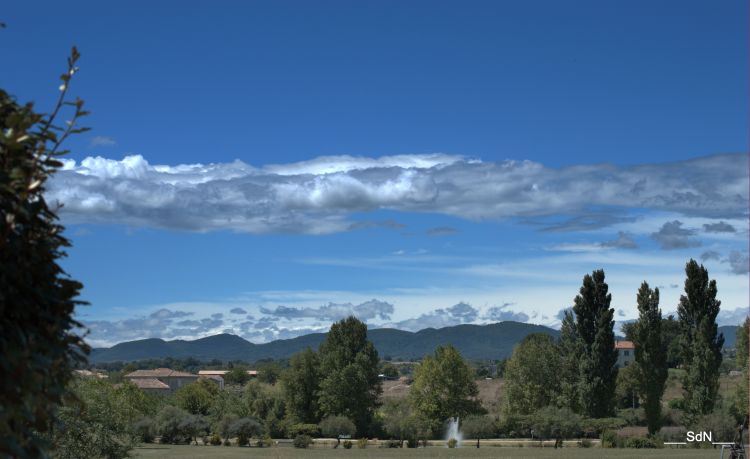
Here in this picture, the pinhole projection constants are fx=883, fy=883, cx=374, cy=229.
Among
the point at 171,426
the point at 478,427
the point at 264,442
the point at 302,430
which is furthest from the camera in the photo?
the point at 302,430

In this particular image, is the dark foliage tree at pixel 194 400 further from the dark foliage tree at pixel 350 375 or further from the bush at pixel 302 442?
the bush at pixel 302 442

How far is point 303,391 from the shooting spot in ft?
302

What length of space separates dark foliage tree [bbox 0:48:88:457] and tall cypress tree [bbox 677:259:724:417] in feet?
214

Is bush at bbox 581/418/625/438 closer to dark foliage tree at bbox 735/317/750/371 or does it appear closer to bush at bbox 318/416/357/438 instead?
dark foliage tree at bbox 735/317/750/371

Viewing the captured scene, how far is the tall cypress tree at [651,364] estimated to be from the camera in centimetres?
6731

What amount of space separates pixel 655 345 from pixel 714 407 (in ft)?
20.6

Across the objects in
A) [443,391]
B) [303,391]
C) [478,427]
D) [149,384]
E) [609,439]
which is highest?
[443,391]

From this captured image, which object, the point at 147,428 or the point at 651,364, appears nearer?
the point at 651,364

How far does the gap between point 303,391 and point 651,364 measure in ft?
125

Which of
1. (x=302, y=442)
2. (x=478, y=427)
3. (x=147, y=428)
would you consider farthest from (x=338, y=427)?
(x=147, y=428)

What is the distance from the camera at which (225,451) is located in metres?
69.5

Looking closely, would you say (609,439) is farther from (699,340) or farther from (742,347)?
(742,347)

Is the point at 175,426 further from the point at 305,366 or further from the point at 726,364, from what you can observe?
the point at 726,364

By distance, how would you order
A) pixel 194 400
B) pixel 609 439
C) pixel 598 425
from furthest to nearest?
pixel 194 400 → pixel 598 425 → pixel 609 439
